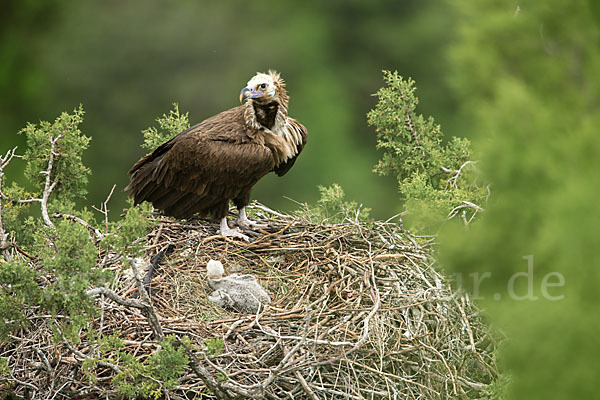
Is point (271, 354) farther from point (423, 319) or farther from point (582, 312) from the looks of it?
point (582, 312)

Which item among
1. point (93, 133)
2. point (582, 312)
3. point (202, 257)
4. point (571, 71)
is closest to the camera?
point (582, 312)

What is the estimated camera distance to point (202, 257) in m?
4.76

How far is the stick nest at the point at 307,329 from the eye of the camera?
3455mm

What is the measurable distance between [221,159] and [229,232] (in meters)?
0.52

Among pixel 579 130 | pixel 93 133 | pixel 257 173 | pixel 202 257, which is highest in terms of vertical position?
pixel 93 133

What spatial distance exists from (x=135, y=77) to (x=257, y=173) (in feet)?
24.1

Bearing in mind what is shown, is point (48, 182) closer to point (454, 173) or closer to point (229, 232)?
point (229, 232)

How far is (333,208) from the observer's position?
5227 millimetres

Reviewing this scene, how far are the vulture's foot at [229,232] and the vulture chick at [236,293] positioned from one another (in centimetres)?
54

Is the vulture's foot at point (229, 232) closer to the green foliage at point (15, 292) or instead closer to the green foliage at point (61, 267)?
the green foliage at point (61, 267)

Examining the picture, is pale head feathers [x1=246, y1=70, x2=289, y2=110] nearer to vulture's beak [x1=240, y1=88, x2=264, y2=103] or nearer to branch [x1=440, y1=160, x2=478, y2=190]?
vulture's beak [x1=240, y1=88, x2=264, y2=103]

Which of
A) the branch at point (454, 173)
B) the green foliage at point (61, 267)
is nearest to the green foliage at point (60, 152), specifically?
the green foliage at point (61, 267)

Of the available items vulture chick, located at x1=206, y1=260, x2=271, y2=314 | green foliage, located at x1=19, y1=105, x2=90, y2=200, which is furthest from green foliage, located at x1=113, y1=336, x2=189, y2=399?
green foliage, located at x1=19, y1=105, x2=90, y2=200

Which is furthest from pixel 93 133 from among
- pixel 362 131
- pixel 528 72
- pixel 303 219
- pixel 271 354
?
pixel 528 72
